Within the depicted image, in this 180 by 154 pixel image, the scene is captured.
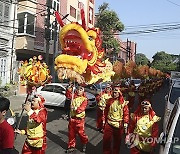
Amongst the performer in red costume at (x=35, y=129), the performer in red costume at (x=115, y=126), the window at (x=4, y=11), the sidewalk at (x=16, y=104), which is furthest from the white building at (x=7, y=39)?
the performer in red costume at (x=35, y=129)

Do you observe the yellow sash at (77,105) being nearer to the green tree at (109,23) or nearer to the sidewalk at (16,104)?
the sidewalk at (16,104)

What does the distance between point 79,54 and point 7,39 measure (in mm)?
14687

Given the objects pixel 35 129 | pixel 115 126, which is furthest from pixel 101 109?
pixel 35 129

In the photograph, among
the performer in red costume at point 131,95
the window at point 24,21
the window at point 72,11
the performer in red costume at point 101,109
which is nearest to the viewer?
the performer in red costume at point 101,109

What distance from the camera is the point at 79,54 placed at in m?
6.80

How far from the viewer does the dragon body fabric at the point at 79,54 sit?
6586 millimetres

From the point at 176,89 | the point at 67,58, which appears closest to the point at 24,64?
the point at 67,58

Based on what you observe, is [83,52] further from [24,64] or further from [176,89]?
[176,89]

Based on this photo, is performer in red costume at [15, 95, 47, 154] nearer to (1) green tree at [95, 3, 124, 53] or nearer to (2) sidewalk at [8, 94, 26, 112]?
(2) sidewalk at [8, 94, 26, 112]

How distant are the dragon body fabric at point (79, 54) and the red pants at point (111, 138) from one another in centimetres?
118

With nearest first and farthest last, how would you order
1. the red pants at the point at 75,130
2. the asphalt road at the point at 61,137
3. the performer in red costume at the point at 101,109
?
the red pants at the point at 75,130, the asphalt road at the point at 61,137, the performer in red costume at the point at 101,109

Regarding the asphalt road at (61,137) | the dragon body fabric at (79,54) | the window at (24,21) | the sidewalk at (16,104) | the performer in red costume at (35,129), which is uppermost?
the window at (24,21)

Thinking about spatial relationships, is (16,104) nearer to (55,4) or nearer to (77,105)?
(77,105)

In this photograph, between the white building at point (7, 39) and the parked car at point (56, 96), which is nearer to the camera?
the parked car at point (56, 96)
